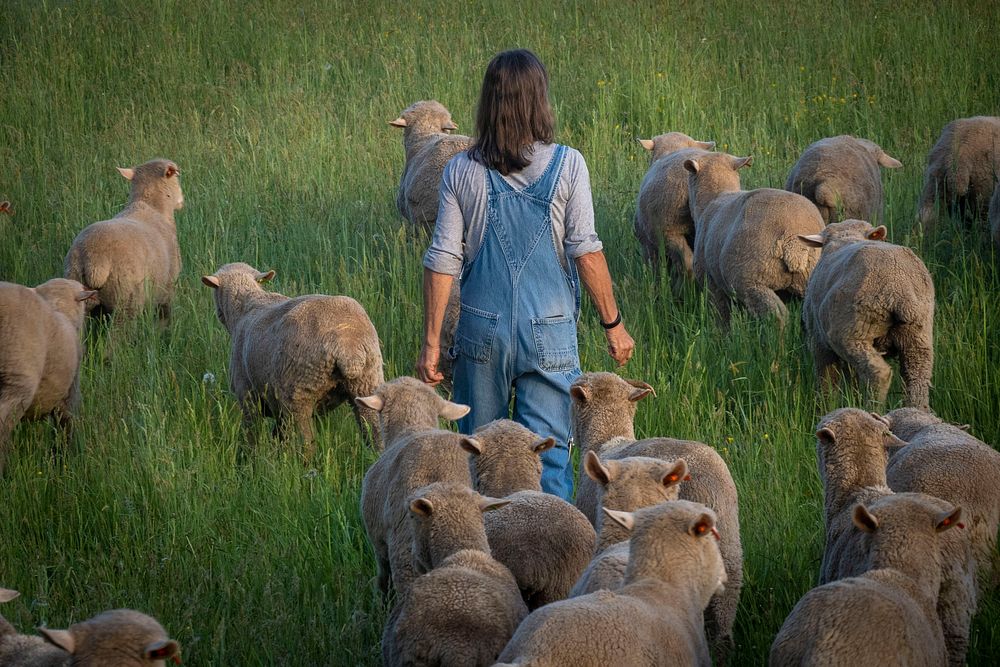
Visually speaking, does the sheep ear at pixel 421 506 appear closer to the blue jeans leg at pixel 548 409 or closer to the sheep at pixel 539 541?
the sheep at pixel 539 541

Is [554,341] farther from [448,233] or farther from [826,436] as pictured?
[826,436]

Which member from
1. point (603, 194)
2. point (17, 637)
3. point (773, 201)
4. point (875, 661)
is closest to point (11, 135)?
point (603, 194)

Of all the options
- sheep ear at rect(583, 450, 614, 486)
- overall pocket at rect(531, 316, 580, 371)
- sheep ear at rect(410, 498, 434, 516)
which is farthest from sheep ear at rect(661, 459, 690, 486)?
overall pocket at rect(531, 316, 580, 371)

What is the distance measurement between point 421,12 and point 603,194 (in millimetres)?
8197

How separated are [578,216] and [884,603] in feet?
9.16

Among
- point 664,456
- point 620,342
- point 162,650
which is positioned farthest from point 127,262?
point 162,650

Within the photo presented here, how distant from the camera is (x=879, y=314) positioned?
7.03 m

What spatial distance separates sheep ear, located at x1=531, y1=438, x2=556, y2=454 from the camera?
5.53 m

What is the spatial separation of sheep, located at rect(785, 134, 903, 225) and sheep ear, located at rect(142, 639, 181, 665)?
23.6 feet

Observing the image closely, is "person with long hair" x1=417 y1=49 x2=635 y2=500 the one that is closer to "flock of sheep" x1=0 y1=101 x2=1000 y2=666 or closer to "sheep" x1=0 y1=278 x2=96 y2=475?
"flock of sheep" x1=0 y1=101 x2=1000 y2=666

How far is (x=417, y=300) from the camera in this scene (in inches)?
396

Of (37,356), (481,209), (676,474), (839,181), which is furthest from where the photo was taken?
(839,181)

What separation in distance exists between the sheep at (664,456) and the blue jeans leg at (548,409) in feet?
0.49

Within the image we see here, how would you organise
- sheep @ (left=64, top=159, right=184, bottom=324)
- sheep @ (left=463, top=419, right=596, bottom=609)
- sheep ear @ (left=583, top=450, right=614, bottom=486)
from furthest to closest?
sheep @ (left=64, top=159, right=184, bottom=324) → sheep @ (left=463, top=419, right=596, bottom=609) → sheep ear @ (left=583, top=450, right=614, bottom=486)
